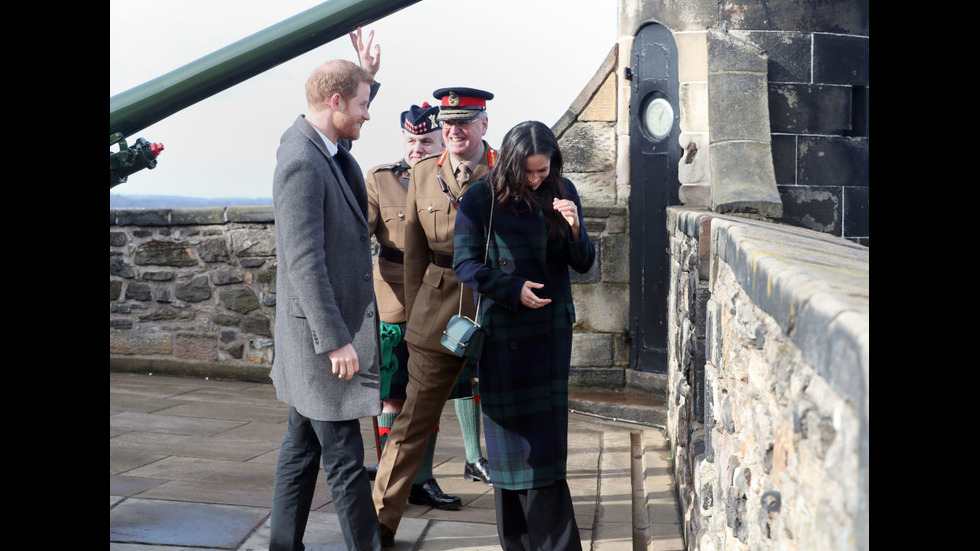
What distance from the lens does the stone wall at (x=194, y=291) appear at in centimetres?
747

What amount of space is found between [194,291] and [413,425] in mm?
4358

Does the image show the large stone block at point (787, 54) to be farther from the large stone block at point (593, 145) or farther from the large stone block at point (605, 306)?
the large stone block at point (605, 306)

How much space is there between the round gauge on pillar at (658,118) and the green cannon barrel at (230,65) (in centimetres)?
348

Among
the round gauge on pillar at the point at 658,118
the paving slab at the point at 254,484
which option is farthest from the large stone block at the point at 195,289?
the round gauge on pillar at the point at 658,118

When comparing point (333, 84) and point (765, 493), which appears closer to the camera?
point (765, 493)

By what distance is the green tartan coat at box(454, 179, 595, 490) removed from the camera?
314cm

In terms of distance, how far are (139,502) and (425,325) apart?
1586 mm

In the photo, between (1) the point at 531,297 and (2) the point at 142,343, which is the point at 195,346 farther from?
(1) the point at 531,297

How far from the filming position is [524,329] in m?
3.18

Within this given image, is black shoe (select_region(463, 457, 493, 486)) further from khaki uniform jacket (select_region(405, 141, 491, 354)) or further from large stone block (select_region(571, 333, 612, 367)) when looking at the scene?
large stone block (select_region(571, 333, 612, 367))
